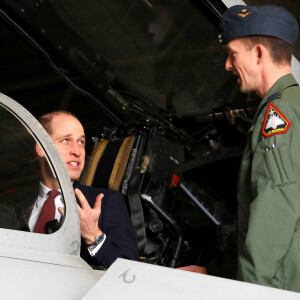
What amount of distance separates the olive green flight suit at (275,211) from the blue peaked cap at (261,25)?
1.20ft

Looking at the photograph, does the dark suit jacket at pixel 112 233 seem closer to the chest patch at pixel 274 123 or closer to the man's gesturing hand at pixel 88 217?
the man's gesturing hand at pixel 88 217

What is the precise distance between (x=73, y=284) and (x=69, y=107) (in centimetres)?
343

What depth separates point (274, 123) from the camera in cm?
196

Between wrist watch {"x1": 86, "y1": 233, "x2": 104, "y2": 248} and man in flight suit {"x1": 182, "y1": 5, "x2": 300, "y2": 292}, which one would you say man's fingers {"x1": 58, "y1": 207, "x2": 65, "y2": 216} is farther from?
man in flight suit {"x1": 182, "y1": 5, "x2": 300, "y2": 292}

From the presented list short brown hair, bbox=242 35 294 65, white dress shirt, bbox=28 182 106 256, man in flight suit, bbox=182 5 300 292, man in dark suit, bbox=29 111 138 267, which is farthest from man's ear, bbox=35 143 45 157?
short brown hair, bbox=242 35 294 65

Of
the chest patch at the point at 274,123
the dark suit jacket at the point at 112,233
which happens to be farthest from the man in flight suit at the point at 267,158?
the dark suit jacket at the point at 112,233

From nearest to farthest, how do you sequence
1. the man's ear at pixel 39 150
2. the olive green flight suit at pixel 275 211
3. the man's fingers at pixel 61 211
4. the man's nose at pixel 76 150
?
the olive green flight suit at pixel 275 211
the man's fingers at pixel 61 211
the man's ear at pixel 39 150
the man's nose at pixel 76 150

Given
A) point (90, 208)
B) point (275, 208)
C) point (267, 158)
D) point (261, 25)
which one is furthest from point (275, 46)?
point (90, 208)

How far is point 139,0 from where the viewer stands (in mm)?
4008

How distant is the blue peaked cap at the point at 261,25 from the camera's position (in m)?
2.22

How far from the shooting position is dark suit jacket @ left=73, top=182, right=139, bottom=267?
2434mm

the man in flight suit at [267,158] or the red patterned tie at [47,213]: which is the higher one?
the man in flight suit at [267,158]

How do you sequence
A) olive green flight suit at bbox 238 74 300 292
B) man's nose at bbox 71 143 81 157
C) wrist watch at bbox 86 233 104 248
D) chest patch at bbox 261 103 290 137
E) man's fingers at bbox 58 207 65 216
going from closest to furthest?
olive green flight suit at bbox 238 74 300 292 → chest patch at bbox 261 103 290 137 → man's fingers at bbox 58 207 65 216 → wrist watch at bbox 86 233 104 248 → man's nose at bbox 71 143 81 157

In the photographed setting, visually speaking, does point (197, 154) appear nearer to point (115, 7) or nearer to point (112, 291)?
point (115, 7)
